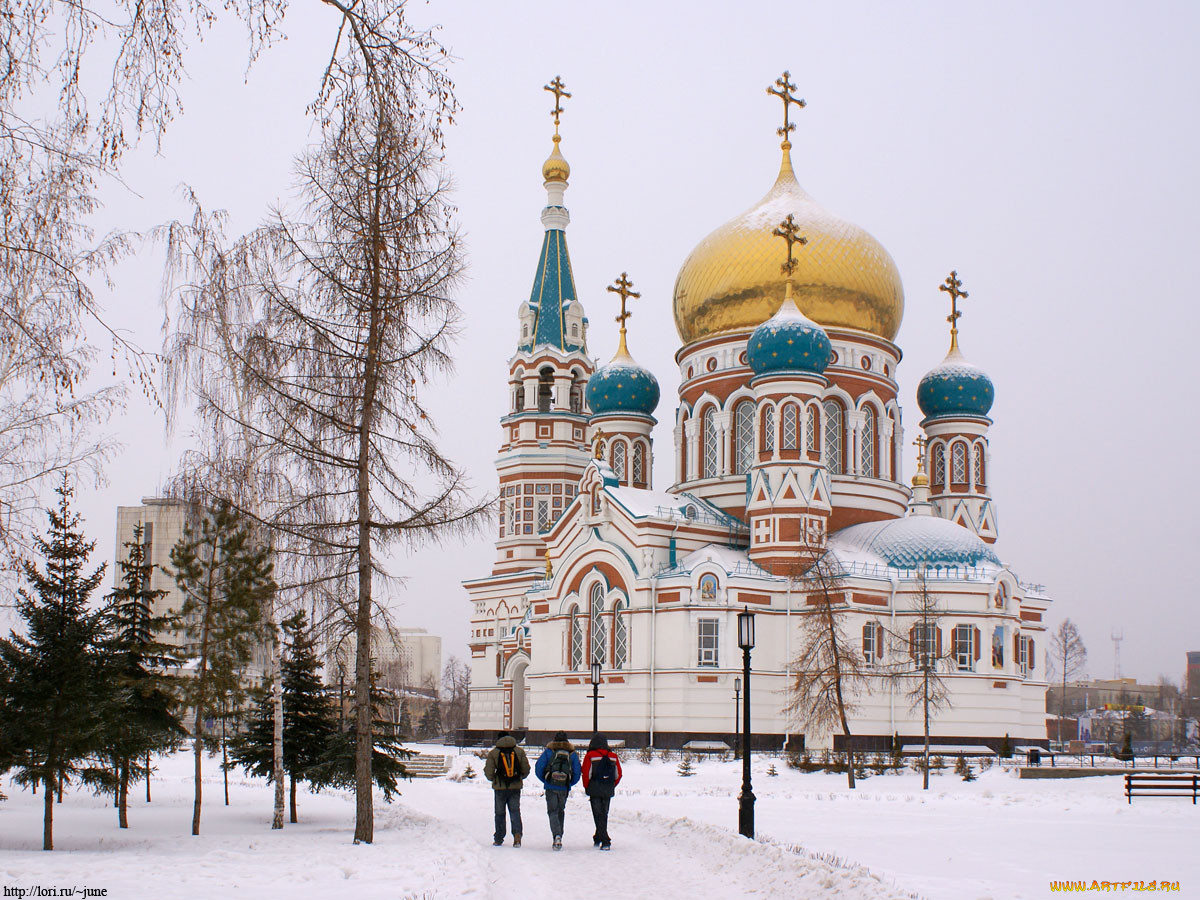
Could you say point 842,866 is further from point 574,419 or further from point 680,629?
point 574,419

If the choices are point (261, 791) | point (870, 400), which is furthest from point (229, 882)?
point (870, 400)

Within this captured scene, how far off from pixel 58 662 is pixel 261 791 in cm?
1190

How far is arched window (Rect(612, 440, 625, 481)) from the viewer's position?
1895 inches

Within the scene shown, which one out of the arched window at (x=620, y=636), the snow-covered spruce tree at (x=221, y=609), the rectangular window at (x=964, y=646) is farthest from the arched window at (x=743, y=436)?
the snow-covered spruce tree at (x=221, y=609)

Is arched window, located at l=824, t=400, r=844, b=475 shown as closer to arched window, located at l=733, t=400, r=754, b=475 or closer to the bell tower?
arched window, located at l=733, t=400, r=754, b=475

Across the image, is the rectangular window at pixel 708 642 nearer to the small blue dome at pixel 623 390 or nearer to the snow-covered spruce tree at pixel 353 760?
the small blue dome at pixel 623 390

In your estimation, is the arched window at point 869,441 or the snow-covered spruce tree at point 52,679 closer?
the snow-covered spruce tree at point 52,679

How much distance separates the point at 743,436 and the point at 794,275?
6184mm

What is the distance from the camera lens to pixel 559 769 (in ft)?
49.9

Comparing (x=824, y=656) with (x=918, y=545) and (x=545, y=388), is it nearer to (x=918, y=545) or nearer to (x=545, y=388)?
(x=918, y=545)

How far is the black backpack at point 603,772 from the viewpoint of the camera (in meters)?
15.1

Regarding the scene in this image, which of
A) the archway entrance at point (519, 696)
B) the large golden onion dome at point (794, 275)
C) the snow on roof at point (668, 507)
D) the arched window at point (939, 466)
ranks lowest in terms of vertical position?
the archway entrance at point (519, 696)

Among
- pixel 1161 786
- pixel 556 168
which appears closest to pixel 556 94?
pixel 556 168

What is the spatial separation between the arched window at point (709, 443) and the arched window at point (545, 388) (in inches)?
304
